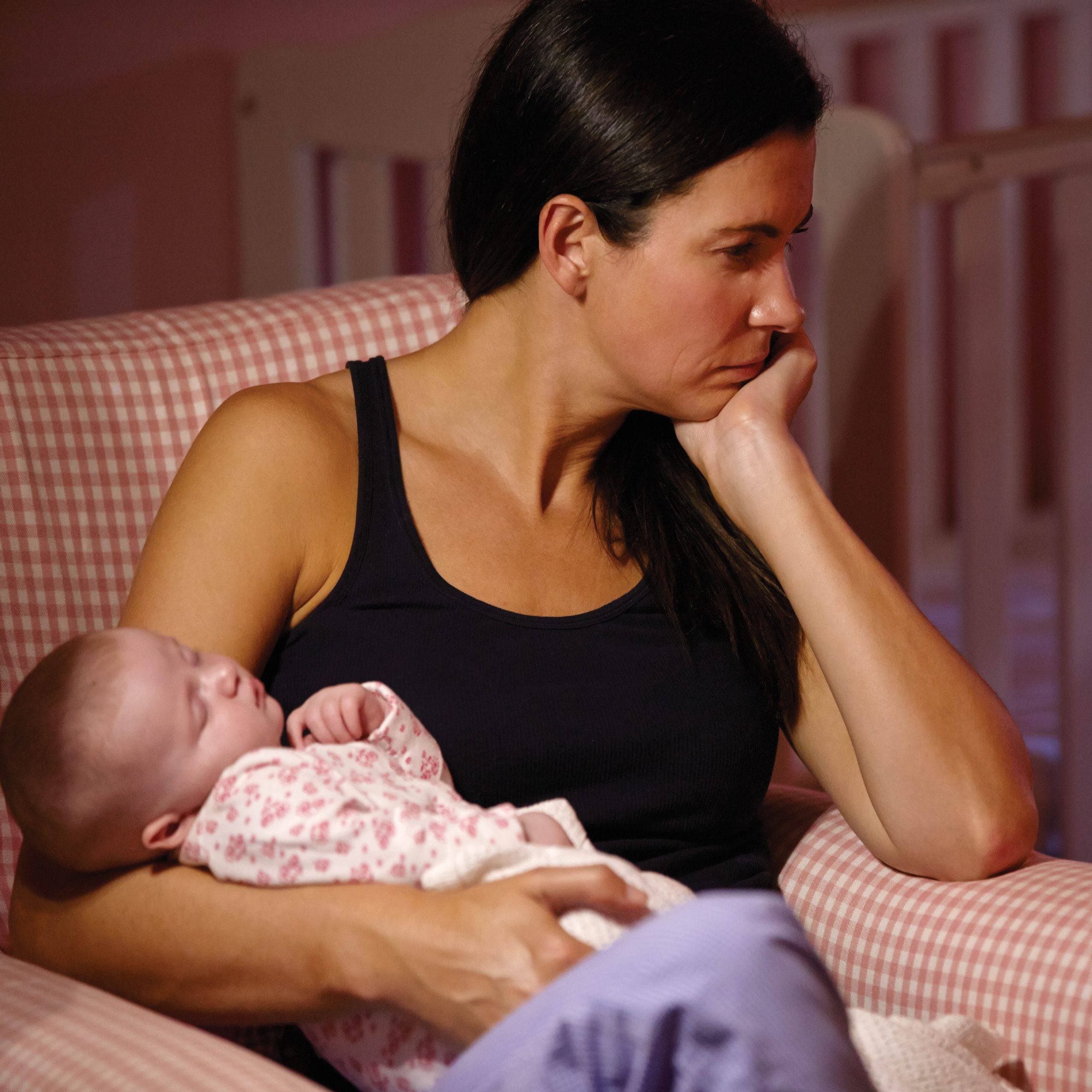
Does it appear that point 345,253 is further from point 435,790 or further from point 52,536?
point 435,790

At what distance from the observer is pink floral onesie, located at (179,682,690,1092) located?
34.1 inches

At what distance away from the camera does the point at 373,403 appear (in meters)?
1.18

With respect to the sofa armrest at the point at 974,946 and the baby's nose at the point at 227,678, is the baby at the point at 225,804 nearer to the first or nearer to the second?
the baby's nose at the point at 227,678

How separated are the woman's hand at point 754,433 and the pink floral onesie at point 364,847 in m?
0.41

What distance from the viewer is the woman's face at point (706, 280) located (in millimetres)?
1087

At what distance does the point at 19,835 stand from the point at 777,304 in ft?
2.67

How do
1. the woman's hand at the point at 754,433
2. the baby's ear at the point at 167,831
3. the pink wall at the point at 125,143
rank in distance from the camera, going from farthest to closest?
the pink wall at the point at 125,143
the woman's hand at the point at 754,433
the baby's ear at the point at 167,831

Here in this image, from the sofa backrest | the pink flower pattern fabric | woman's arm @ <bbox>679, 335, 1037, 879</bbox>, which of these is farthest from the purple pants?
the sofa backrest

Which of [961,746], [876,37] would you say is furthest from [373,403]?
[876,37]

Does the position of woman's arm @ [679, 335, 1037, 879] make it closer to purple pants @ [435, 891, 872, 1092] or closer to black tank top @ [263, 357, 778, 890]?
black tank top @ [263, 357, 778, 890]

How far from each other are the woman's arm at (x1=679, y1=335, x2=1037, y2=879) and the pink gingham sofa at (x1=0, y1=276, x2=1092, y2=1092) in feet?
0.14

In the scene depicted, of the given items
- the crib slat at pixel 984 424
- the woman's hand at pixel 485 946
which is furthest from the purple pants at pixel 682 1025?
the crib slat at pixel 984 424

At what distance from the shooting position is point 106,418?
1294 millimetres

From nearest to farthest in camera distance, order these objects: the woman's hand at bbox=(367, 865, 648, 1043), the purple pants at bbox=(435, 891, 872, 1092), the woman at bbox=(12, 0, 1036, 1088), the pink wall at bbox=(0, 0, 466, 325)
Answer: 1. the purple pants at bbox=(435, 891, 872, 1092)
2. the woman's hand at bbox=(367, 865, 648, 1043)
3. the woman at bbox=(12, 0, 1036, 1088)
4. the pink wall at bbox=(0, 0, 466, 325)
